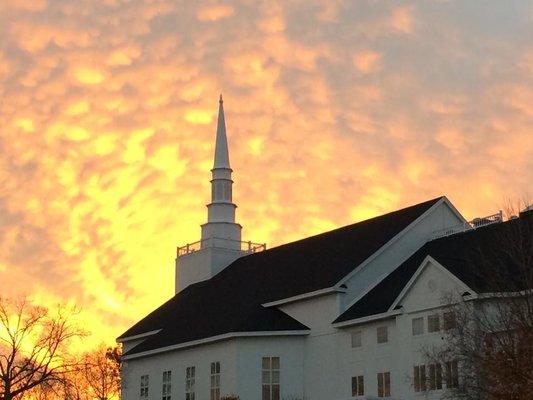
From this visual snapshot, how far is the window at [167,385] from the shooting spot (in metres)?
73.6

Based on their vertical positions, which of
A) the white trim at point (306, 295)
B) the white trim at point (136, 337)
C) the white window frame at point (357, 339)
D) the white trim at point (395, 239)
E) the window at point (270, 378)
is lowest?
the window at point (270, 378)

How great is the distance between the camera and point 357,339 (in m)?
62.8

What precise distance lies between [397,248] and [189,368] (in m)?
16.0

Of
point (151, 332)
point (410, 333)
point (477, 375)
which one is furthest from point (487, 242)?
point (151, 332)

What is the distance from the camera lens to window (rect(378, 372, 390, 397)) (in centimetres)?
5966

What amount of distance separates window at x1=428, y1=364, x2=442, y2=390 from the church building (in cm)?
14

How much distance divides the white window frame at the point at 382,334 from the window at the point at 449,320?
22.6 feet

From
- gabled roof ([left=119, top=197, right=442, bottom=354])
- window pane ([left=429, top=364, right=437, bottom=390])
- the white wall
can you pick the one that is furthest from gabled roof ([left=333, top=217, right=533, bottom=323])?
the white wall

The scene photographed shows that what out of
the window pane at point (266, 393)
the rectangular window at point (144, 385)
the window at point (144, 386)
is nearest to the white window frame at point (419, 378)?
the window pane at point (266, 393)

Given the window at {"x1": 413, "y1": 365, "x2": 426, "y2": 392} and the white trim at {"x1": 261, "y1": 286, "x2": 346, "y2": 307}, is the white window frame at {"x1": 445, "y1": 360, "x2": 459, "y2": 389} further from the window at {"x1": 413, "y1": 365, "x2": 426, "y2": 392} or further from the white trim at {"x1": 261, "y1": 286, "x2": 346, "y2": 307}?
the white trim at {"x1": 261, "y1": 286, "x2": 346, "y2": 307}

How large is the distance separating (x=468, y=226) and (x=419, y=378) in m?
14.9

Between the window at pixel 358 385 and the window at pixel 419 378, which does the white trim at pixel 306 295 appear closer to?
the window at pixel 358 385

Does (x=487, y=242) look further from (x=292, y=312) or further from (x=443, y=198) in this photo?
(x=292, y=312)

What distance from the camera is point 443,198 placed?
69125mm
